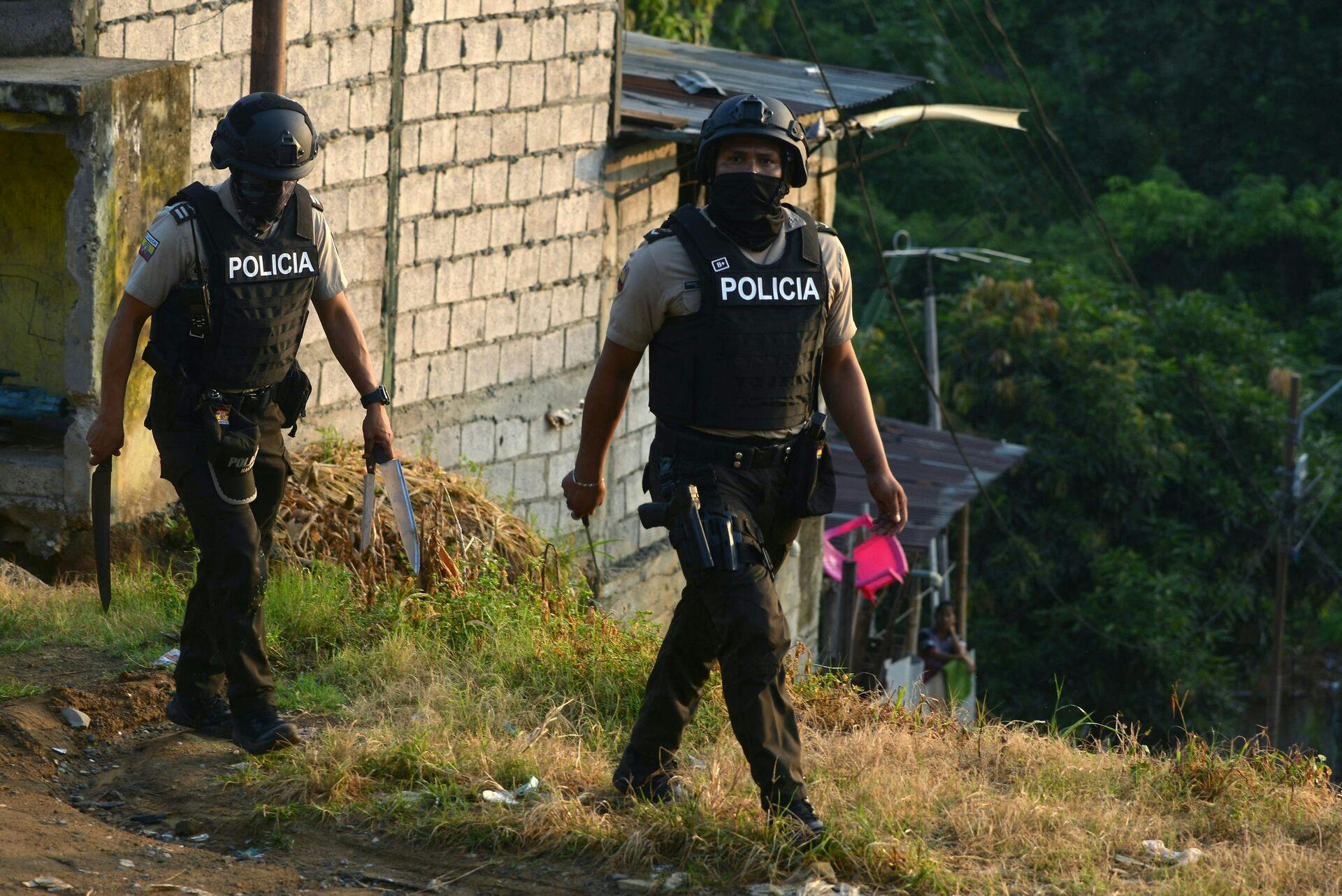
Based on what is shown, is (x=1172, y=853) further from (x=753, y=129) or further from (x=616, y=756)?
(x=753, y=129)

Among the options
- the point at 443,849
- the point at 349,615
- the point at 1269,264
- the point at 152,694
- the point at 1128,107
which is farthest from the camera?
the point at 1128,107

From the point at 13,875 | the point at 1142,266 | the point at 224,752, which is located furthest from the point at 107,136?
the point at 1142,266

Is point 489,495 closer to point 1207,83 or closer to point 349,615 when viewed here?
point 349,615

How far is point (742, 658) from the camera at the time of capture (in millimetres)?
3469

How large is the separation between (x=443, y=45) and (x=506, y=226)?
0.98 metres

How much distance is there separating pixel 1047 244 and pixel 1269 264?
336cm

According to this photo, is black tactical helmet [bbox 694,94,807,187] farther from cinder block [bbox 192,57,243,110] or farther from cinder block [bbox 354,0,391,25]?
cinder block [bbox 354,0,391,25]

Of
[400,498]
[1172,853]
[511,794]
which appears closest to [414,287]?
[400,498]

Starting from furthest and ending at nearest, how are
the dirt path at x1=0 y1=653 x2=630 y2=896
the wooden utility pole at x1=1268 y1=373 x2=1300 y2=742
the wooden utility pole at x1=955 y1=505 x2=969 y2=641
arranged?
the wooden utility pole at x1=1268 y1=373 x2=1300 y2=742 → the wooden utility pole at x1=955 y1=505 x2=969 y2=641 → the dirt path at x1=0 y1=653 x2=630 y2=896

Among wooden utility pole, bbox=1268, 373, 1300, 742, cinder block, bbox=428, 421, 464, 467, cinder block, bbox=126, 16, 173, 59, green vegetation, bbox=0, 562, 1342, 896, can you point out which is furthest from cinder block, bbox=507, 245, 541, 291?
wooden utility pole, bbox=1268, 373, 1300, 742

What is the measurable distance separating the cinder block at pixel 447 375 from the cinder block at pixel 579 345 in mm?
923

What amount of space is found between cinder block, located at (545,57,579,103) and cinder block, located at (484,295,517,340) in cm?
107

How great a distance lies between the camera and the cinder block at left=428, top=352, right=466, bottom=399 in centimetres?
751

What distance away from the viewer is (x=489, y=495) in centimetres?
780
